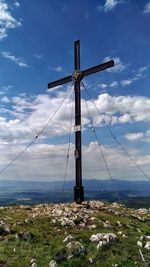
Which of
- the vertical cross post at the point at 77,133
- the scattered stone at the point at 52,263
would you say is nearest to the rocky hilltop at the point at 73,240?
the scattered stone at the point at 52,263

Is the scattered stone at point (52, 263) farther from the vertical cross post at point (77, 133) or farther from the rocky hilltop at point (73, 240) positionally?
the vertical cross post at point (77, 133)

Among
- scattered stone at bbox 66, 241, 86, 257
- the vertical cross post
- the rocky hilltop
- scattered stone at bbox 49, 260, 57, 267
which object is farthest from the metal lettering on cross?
scattered stone at bbox 49, 260, 57, 267

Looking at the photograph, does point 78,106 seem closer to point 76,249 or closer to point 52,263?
point 76,249

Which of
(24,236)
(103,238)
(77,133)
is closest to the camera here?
(103,238)

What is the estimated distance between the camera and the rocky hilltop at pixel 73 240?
14867 mm

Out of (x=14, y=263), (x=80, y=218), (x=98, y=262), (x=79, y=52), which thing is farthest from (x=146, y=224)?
(x=79, y=52)

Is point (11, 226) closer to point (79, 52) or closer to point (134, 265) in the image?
point (134, 265)

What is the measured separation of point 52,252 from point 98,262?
2191 mm

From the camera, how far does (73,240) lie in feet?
55.4

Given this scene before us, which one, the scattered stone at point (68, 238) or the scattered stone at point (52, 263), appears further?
the scattered stone at point (68, 238)

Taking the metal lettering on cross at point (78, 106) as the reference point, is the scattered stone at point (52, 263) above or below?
below

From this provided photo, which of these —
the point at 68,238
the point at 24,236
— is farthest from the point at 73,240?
the point at 24,236

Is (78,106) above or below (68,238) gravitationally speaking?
above

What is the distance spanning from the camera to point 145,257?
50.3ft
